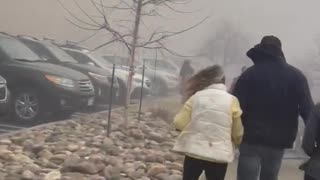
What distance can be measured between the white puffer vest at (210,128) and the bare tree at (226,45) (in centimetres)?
297

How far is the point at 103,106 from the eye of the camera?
21.9 ft

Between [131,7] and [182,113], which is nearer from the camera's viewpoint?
[182,113]

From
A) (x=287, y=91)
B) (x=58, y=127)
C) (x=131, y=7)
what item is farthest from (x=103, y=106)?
(x=287, y=91)

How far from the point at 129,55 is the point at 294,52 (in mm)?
2191

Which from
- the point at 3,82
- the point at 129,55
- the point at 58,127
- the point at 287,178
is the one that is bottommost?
the point at 287,178

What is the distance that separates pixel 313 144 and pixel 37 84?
3.37 meters

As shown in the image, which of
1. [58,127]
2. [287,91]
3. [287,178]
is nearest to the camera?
[287,91]

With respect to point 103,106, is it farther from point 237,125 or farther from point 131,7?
point 237,125

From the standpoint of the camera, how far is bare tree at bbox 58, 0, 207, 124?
6.42 m

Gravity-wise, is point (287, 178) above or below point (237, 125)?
below

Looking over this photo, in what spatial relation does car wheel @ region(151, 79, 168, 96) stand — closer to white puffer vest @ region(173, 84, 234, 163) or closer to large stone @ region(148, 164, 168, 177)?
large stone @ region(148, 164, 168, 177)

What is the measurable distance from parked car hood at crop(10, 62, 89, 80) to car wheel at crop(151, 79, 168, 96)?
87 cm

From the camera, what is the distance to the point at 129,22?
21.6 feet

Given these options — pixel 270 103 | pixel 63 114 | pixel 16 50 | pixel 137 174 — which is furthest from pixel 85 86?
pixel 270 103
